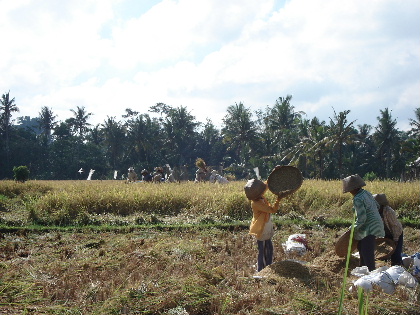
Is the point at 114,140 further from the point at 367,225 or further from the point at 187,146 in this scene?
the point at 367,225

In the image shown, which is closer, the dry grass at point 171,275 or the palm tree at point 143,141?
the dry grass at point 171,275

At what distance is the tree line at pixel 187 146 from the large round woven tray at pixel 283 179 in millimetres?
28681

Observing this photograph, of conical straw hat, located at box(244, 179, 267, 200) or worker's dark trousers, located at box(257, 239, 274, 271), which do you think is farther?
worker's dark trousers, located at box(257, 239, 274, 271)

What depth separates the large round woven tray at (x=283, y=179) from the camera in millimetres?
5363

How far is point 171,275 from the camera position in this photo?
492cm

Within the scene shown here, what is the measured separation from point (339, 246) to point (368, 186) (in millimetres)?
9052

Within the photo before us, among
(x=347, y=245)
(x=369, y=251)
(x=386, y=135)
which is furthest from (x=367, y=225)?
(x=386, y=135)

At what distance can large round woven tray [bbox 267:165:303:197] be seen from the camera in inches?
211

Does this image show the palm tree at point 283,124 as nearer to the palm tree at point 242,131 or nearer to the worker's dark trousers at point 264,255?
the palm tree at point 242,131

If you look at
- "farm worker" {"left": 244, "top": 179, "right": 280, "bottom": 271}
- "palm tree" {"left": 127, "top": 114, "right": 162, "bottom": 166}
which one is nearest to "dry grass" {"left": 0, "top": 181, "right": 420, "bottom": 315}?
"farm worker" {"left": 244, "top": 179, "right": 280, "bottom": 271}

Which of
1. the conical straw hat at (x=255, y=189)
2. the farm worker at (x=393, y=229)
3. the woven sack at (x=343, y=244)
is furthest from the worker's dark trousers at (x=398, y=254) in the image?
the conical straw hat at (x=255, y=189)

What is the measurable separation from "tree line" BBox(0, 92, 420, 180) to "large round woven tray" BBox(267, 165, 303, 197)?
28.7 m

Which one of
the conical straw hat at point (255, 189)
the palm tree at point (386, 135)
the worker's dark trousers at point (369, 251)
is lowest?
the worker's dark trousers at point (369, 251)

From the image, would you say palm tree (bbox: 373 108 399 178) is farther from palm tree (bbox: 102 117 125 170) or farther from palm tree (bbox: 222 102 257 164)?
palm tree (bbox: 102 117 125 170)
